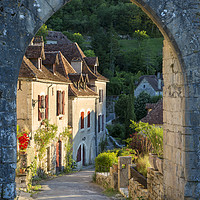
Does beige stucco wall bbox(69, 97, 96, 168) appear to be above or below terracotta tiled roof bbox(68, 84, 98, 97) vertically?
below

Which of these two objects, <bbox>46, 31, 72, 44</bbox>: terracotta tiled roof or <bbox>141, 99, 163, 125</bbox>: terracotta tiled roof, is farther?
<bbox>46, 31, 72, 44</bbox>: terracotta tiled roof

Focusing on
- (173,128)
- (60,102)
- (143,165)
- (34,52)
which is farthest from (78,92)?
(173,128)

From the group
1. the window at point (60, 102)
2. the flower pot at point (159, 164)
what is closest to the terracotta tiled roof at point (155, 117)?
the window at point (60, 102)

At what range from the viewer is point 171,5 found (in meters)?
4.91

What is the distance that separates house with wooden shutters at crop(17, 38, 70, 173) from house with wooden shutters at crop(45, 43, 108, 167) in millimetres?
1708

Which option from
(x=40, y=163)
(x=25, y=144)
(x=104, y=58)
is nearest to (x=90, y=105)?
(x=40, y=163)

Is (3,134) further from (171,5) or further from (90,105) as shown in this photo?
(90,105)

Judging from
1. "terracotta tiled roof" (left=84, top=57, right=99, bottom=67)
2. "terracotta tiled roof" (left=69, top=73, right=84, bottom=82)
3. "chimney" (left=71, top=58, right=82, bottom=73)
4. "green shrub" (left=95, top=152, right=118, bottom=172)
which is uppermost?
"terracotta tiled roof" (left=84, top=57, right=99, bottom=67)

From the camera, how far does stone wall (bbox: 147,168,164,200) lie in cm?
610

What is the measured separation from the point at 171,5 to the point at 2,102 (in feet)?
9.57

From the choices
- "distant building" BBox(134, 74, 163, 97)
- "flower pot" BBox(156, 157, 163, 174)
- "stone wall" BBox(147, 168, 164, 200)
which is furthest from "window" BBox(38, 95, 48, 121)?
"distant building" BBox(134, 74, 163, 97)

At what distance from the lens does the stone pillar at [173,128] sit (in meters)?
5.12

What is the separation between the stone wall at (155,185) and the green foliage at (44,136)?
324 inches

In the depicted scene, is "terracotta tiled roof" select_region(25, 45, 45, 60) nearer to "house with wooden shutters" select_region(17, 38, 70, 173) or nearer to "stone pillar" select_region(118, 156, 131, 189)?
"house with wooden shutters" select_region(17, 38, 70, 173)
